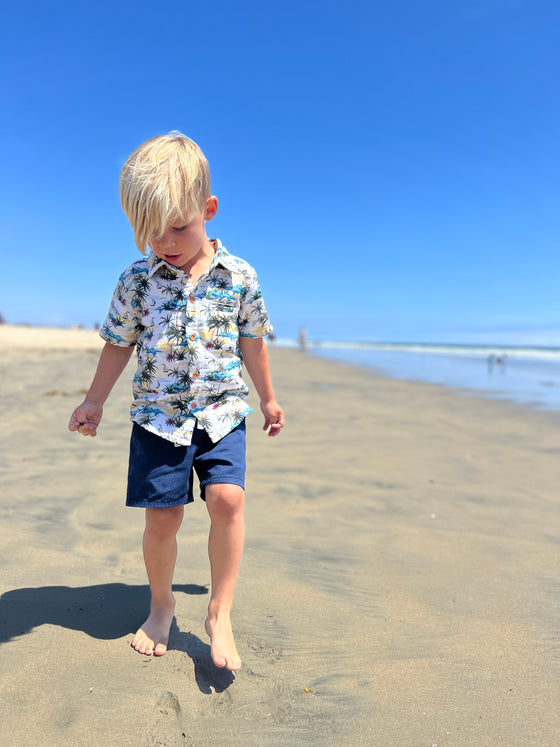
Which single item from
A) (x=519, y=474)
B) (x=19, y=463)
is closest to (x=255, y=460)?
(x=19, y=463)

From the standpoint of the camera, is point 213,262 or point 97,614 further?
point 97,614

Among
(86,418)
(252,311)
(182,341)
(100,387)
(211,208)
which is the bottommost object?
(86,418)

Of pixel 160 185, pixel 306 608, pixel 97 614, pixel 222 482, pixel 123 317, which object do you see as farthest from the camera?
pixel 306 608

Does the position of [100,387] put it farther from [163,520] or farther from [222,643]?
[222,643]

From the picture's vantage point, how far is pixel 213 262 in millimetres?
1917

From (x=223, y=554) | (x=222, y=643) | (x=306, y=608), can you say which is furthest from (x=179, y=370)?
(x=306, y=608)

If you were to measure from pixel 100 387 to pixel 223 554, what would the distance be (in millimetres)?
737

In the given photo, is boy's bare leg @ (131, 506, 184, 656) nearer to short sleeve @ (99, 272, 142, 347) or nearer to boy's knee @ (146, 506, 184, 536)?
boy's knee @ (146, 506, 184, 536)

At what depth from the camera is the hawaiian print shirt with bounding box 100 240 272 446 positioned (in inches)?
72.7

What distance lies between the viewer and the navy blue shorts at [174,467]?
1.82 meters

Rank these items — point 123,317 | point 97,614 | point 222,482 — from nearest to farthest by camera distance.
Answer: point 222,482 < point 123,317 < point 97,614

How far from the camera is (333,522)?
123 inches

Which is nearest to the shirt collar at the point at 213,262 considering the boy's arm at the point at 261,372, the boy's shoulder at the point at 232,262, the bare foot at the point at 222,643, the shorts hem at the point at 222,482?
the boy's shoulder at the point at 232,262

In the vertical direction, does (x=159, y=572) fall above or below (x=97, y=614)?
above
